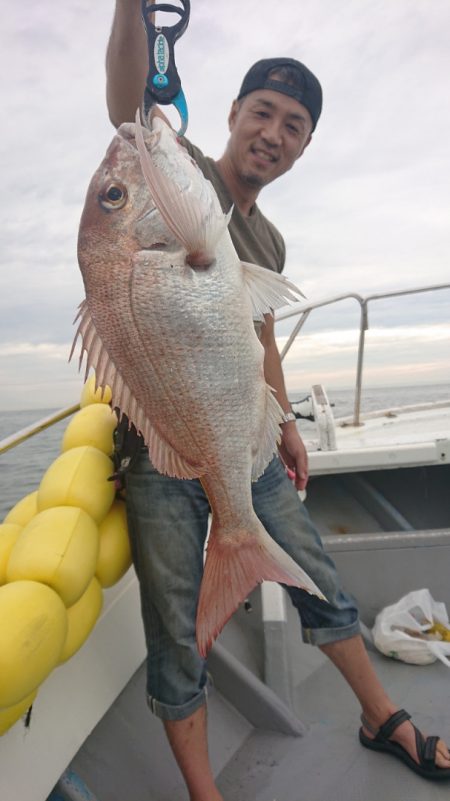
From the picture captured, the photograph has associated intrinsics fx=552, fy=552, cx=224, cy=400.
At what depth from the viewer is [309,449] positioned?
370cm

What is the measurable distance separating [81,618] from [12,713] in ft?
0.95

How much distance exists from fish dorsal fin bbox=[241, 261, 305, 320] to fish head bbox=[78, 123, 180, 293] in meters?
0.23

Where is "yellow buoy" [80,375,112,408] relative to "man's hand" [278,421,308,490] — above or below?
above

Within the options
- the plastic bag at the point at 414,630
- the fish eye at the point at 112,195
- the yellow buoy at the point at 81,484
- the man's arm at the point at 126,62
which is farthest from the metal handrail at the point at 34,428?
the plastic bag at the point at 414,630

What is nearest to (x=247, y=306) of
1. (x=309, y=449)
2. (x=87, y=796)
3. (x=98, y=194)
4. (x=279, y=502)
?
(x=98, y=194)

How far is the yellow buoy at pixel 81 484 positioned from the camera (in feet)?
5.70

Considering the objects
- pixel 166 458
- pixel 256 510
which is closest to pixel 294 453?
pixel 256 510

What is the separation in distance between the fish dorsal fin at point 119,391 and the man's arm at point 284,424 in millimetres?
953

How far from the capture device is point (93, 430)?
2047 mm

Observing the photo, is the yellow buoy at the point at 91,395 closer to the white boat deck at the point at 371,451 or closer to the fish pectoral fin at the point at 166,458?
the fish pectoral fin at the point at 166,458

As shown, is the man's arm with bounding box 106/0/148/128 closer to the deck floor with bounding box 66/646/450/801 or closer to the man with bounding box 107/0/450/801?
the man with bounding box 107/0/450/801

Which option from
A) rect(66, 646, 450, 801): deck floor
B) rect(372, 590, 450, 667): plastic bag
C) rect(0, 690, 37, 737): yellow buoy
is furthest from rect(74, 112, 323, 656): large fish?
rect(372, 590, 450, 667): plastic bag

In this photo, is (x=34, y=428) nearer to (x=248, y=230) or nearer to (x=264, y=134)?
(x=248, y=230)

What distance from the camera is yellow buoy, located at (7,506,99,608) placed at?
1446mm
